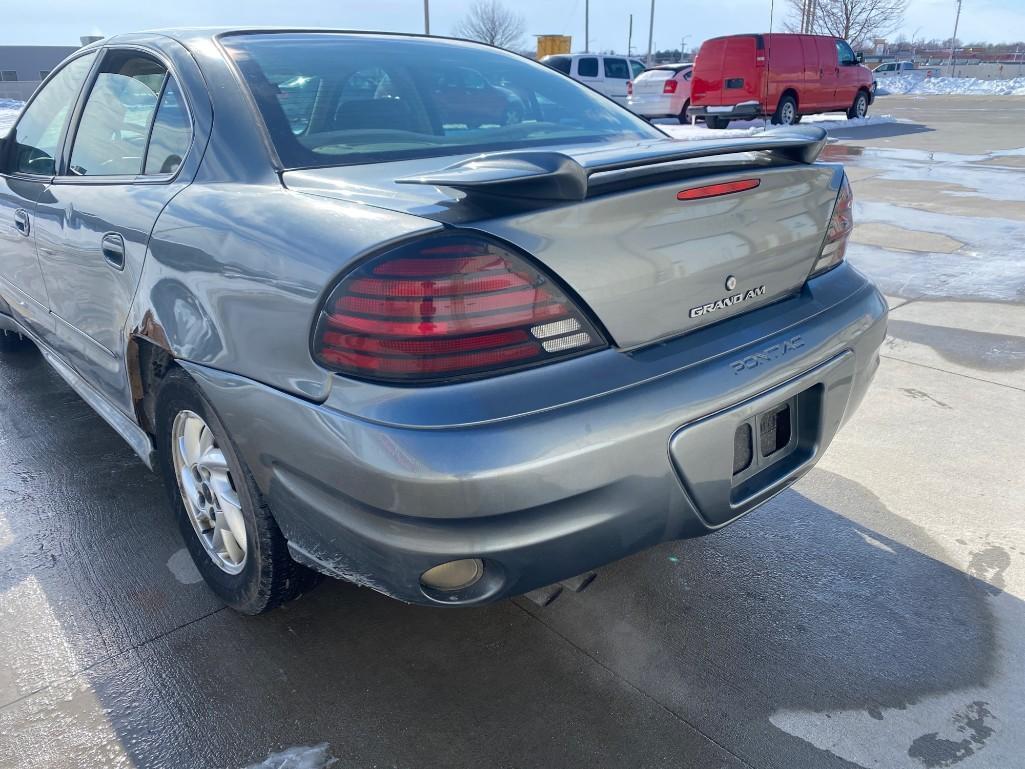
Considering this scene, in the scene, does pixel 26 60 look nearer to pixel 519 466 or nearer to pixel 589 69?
pixel 589 69

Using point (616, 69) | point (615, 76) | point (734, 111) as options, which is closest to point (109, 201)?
point (734, 111)

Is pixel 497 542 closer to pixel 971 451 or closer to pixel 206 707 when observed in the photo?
pixel 206 707

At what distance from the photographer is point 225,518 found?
2330 millimetres

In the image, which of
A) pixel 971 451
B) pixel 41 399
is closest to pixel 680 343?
pixel 971 451

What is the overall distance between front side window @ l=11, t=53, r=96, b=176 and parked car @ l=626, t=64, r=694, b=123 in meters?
16.9

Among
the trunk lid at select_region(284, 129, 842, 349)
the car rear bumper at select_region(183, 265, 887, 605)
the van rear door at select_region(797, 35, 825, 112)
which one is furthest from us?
the van rear door at select_region(797, 35, 825, 112)

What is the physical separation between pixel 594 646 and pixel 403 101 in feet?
5.80

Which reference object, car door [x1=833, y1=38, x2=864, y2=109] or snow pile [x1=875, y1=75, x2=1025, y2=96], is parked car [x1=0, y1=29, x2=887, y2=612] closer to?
car door [x1=833, y1=38, x2=864, y2=109]

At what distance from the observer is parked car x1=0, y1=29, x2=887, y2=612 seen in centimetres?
164

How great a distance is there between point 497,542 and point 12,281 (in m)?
3.12

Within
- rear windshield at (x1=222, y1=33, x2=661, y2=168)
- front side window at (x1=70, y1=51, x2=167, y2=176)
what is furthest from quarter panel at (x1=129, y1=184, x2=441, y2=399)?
front side window at (x1=70, y1=51, x2=167, y2=176)

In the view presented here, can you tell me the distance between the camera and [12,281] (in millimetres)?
3668

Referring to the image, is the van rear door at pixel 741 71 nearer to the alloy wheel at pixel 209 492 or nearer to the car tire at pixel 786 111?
the car tire at pixel 786 111

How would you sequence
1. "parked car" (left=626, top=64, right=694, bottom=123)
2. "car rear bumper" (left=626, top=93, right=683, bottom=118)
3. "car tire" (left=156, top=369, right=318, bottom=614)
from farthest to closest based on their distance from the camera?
"car rear bumper" (left=626, top=93, right=683, bottom=118) < "parked car" (left=626, top=64, right=694, bottom=123) < "car tire" (left=156, top=369, right=318, bottom=614)
